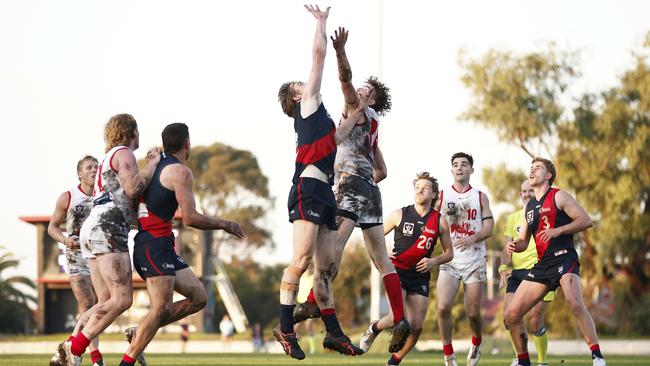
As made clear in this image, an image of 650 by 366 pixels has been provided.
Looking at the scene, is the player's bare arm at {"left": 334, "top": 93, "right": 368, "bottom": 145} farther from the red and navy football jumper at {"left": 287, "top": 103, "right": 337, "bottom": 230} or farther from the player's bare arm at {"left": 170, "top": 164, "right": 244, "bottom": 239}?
the player's bare arm at {"left": 170, "top": 164, "right": 244, "bottom": 239}

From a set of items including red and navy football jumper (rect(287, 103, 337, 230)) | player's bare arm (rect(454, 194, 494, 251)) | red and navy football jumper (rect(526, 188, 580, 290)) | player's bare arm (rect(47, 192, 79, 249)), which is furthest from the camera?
player's bare arm (rect(454, 194, 494, 251))

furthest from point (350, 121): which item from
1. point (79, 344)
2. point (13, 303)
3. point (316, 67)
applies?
point (13, 303)

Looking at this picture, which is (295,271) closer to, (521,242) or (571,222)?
(521,242)

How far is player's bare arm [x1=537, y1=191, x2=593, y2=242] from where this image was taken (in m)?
13.9

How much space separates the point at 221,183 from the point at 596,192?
165 ft

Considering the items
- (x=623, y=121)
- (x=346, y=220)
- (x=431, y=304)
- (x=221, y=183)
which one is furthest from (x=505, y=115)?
(x=221, y=183)

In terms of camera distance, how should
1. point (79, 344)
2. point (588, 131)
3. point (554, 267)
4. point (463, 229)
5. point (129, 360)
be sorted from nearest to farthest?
point (129, 360) → point (79, 344) → point (554, 267) → point (463, 229) → point (588, 131)

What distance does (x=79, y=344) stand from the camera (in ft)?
39.7

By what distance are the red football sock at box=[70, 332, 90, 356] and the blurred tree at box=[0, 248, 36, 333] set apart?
172 ft

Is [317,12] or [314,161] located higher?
[317,12]

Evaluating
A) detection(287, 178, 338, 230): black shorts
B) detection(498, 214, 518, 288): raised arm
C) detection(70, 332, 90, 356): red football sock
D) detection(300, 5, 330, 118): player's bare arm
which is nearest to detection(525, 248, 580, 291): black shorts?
detection(498, 214, 518, 288): raised arm

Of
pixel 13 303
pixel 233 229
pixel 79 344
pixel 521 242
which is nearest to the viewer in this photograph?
pixel 233 229

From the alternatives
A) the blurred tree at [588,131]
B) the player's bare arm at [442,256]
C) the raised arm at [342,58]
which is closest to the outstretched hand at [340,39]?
the raised arm at [342,58]

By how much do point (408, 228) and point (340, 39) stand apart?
4582mm
